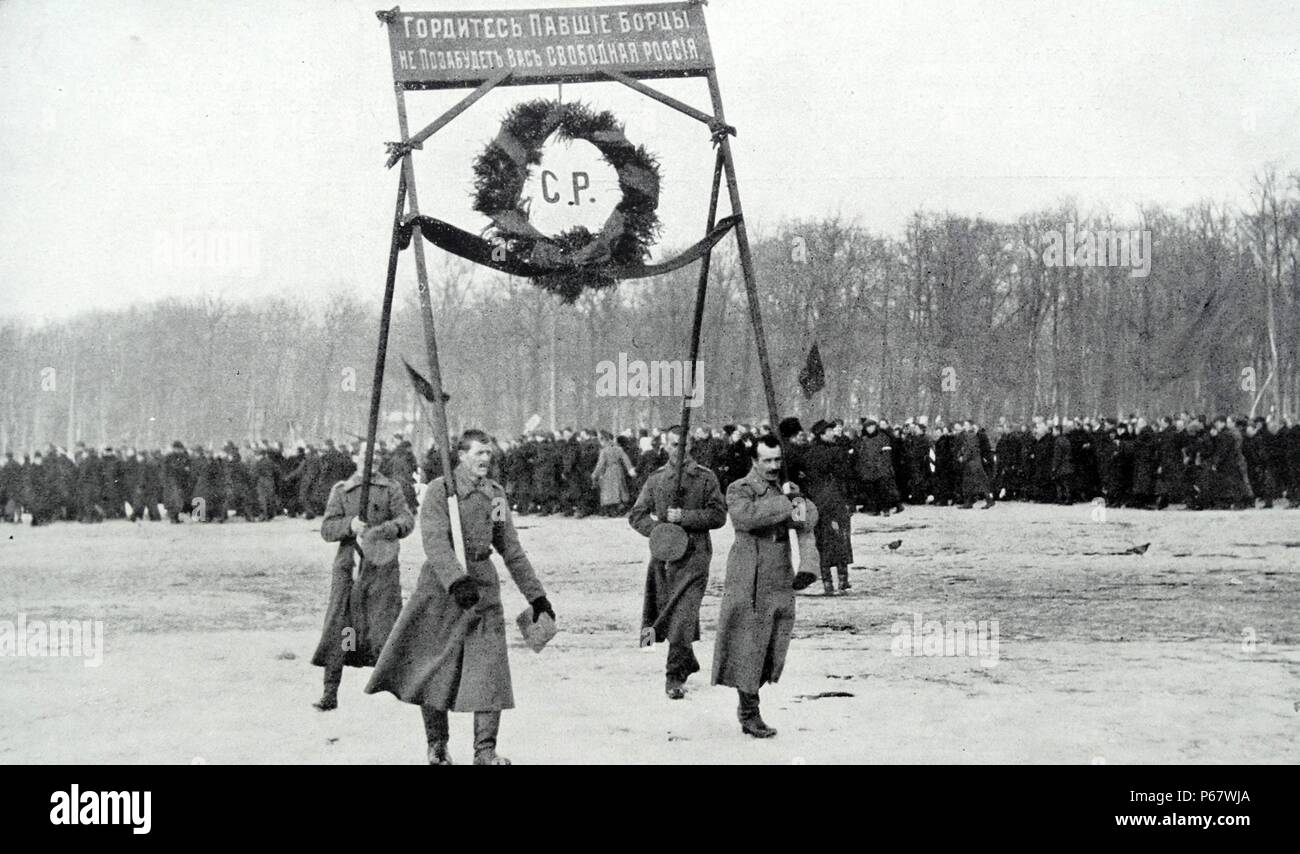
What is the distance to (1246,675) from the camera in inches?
344

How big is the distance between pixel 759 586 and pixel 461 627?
1.88 metres

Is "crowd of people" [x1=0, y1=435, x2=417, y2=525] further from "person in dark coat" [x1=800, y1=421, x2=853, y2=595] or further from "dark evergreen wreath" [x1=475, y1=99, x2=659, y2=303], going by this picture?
"dark evergreen wreath" [x1=475, y1=99, x2=659, y2=303]

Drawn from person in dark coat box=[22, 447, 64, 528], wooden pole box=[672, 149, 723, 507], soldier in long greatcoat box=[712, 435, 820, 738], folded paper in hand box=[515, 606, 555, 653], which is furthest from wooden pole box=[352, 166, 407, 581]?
person in dark coat box=[22, 447, 64, 528]

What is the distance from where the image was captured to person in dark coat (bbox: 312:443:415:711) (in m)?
7.97

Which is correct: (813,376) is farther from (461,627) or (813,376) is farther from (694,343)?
(461,627)

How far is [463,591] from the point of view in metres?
6.22

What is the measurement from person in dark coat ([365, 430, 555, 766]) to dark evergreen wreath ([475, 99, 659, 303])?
89.6 inches

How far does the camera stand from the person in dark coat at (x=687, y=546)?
8.48 metres

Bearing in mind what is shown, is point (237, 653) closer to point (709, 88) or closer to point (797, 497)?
point (797, 497)

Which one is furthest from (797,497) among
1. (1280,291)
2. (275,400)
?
(275,400)

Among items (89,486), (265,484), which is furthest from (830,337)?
(89,486)

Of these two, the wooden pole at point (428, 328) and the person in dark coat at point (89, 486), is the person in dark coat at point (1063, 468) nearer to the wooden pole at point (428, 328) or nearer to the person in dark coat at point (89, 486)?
the wooden pole at point (428, 328)

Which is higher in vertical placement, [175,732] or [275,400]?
[275,400]
